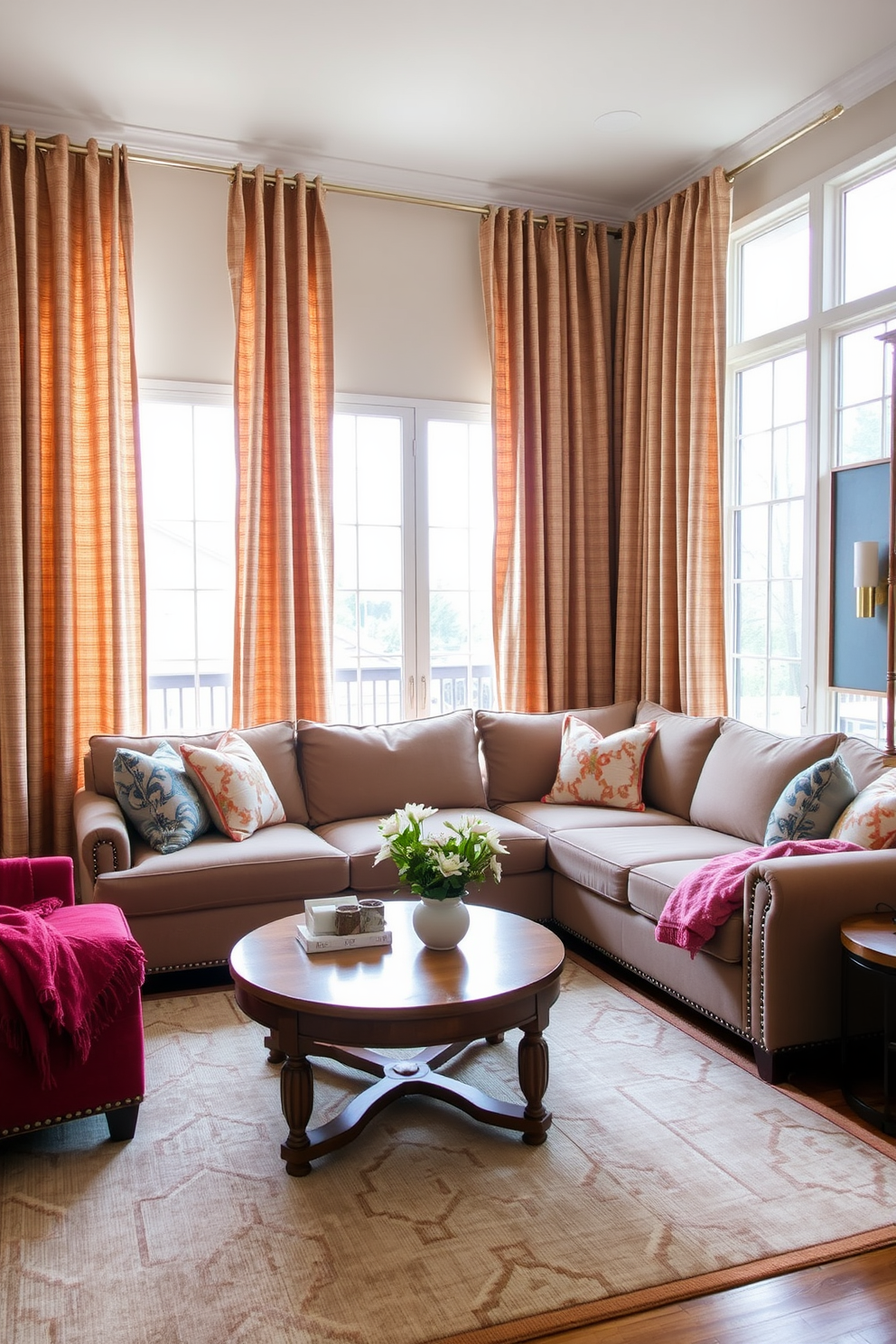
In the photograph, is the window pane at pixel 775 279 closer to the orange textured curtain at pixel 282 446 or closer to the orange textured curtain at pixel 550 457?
the orange textured curtain at pixel 550 457

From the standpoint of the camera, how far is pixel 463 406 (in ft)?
16.9

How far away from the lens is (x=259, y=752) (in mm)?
4336

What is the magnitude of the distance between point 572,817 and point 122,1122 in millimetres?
2230

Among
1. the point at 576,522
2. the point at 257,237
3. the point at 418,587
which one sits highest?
the point at 257,237

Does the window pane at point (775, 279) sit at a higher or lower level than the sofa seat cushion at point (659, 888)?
higher

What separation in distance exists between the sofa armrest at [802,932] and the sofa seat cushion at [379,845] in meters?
1.19

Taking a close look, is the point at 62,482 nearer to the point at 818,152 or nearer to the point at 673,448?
the point at 673,448

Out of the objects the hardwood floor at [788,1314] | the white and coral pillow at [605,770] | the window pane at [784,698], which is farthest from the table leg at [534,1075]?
the window pane at [784,698]

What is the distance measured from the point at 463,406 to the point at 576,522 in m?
0.81

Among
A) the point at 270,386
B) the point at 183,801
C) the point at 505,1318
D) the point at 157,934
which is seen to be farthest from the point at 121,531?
the point at 505,1318

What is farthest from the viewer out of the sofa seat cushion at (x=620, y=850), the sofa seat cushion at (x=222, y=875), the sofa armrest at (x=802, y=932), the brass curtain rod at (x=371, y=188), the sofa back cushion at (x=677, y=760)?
the sofa back cushion at (x=677, y=760)

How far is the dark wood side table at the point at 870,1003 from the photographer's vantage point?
258cm

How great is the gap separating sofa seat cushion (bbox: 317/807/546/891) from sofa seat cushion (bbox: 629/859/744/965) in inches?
22.4

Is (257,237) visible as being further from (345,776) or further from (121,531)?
(345,776)
